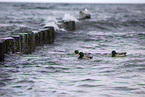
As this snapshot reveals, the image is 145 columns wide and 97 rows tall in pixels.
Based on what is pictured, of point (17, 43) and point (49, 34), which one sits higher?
point (49, 34)

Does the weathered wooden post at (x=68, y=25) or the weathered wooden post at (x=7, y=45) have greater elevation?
the weathered wooden post at (x=68, y=25)

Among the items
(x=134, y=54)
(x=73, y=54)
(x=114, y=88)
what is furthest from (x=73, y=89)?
(x=134, y=54)

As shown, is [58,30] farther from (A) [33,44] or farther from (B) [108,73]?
(B) [108,73]

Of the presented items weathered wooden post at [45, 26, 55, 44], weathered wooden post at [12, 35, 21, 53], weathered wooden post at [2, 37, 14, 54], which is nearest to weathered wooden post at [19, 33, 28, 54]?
weathered wooden post at [12, 35, 21, 53]

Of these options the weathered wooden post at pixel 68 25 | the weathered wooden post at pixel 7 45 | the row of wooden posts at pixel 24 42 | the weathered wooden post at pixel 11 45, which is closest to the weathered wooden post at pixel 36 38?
the row of wooden posts at pixel 24 42

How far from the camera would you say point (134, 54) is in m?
10.9

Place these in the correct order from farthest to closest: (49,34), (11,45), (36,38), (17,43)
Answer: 1. (49,34)
2. (36,38)
3. (17,43)
4. (11,45)

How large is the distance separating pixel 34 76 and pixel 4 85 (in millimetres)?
1048

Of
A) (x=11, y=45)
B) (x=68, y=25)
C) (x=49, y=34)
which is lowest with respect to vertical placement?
(x=11, y=45)

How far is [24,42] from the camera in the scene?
10742 millimetres

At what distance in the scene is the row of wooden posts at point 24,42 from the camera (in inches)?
379

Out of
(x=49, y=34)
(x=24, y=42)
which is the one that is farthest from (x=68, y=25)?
(x=24, y=42)

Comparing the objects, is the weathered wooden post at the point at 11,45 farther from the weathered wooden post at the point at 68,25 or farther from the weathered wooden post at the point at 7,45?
the weathered wooden post at the point at 68,25

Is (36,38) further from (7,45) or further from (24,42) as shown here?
(7,45)
